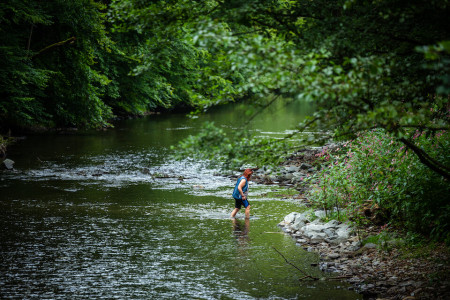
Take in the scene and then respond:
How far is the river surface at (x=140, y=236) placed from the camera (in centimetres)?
858

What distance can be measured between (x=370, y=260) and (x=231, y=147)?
14.9 feet

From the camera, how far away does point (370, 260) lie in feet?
31.2

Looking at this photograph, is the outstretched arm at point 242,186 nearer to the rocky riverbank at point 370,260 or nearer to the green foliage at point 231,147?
the rocky riverbank at point 370,260

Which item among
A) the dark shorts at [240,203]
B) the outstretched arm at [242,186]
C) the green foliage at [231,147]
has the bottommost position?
the dark shorts at [240,203]

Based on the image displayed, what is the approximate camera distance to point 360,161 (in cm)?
1203

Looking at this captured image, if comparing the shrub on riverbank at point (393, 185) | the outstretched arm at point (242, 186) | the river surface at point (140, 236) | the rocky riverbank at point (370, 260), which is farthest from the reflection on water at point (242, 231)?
the shrub on riverbank at point (393, 185)

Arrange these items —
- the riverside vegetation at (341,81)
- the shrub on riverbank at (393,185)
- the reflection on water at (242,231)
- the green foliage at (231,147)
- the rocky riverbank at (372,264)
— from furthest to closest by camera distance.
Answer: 1. the reflection on water at (242,231)
2. the shrub on riverbank at (393,185)
3. the rocky riverbank at (372,264)
4. the green foliage at (231,147)
5. the riverside vegetation at (341,81)

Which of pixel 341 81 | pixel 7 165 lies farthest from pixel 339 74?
pixel 7 165

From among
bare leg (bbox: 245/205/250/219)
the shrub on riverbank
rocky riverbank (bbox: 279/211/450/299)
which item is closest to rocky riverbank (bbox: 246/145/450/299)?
rocky riverbank (bbox: 279/211/450/299)

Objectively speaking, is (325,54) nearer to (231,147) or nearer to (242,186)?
(231,147)

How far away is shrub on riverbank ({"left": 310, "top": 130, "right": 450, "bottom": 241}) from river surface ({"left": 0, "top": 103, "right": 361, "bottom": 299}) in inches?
75.7

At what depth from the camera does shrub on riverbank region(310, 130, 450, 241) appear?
8.95 meters

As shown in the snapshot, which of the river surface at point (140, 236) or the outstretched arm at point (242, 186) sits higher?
the outstretched arm at point (242, 186)

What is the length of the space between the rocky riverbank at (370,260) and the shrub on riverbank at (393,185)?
0.50 meters
